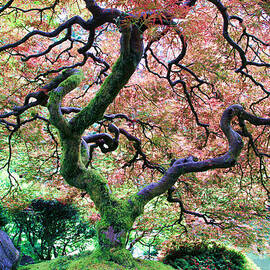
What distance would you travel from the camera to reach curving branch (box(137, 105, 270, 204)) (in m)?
2.08

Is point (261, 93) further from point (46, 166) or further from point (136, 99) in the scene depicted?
point (46, 166)

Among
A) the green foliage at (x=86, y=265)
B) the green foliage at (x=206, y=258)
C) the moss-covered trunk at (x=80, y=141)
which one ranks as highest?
the moss-covered trunk at (x=80, y=141)

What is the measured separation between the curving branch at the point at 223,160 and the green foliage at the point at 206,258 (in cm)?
260

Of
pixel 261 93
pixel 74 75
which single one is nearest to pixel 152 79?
pixel 261 93

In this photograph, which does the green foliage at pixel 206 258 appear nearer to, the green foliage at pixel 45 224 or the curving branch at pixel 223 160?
the green foliage at pixel 45 224

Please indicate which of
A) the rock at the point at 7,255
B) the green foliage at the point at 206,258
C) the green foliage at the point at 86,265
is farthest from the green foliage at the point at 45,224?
the green foliage at the point at 206,258

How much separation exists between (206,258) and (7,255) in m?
3.63

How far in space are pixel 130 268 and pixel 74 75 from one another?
6.04 feet

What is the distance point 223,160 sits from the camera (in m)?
2.10

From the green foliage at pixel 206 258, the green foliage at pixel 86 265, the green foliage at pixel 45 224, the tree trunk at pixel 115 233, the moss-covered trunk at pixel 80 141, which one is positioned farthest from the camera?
the green foliage at pixel 45 224

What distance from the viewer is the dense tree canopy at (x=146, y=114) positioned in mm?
2096

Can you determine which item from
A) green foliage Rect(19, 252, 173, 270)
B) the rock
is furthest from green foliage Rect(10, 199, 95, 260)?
green foliage Rect(19, 252, 173, 270)

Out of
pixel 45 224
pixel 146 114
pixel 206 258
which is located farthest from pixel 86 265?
pixel 206 258

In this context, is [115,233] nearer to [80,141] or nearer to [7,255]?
[80,141]
